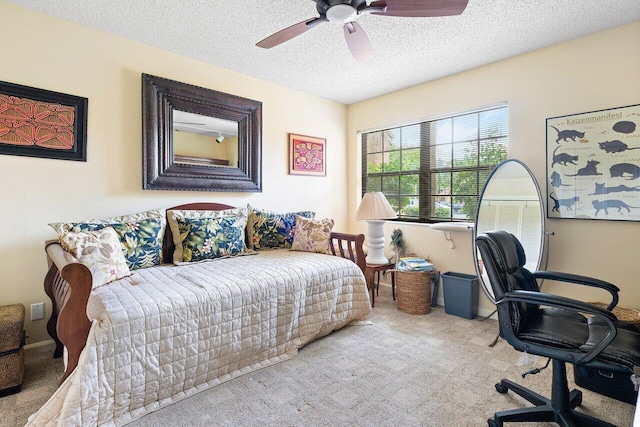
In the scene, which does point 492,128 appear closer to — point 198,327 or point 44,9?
point 198,327

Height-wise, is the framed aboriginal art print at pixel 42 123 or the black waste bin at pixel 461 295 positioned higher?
the framed aboriginal art print at pixel 42 123

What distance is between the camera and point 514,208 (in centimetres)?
281

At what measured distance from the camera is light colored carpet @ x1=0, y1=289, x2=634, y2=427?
164 centimetres

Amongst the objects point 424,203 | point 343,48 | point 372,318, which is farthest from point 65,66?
point 424,203

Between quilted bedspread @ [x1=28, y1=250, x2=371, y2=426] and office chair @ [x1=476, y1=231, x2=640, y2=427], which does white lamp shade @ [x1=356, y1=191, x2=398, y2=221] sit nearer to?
quilted bedspread @ [x1=28, y1=250, x2=371, y2=426]

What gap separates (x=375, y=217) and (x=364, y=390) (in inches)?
71.9

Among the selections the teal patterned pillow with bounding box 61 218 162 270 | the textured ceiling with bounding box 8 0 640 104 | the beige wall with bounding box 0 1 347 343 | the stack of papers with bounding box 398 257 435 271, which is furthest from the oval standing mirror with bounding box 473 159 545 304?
the teal patterned pillow with bounding box 61 218 162 270

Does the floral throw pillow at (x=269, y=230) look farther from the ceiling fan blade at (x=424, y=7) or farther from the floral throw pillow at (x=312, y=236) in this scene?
the ceiling fan blade at (x=424, y=7)

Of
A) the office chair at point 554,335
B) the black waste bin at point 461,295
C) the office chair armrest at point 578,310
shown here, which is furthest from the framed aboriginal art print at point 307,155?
the office chair armrest at point 578,310

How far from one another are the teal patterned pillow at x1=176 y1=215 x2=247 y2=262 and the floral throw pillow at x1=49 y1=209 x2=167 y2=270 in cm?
19

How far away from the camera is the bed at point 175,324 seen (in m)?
1.50

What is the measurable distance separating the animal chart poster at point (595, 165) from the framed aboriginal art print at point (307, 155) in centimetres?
237

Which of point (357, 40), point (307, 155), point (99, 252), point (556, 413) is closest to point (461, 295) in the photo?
point (556, 413)

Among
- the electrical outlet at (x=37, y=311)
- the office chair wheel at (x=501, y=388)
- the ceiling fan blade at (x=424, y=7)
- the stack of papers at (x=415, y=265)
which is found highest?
the ceiling fan blade at (x=424, y=7)
